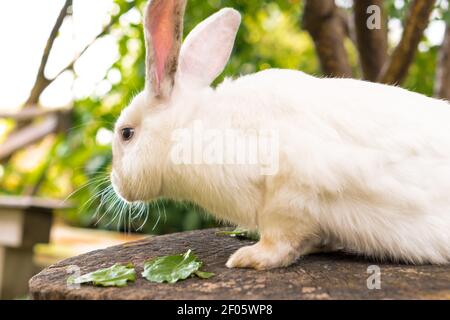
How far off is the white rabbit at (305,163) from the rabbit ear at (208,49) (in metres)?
0.06

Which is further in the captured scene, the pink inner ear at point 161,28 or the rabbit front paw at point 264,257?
the pink inner ear at point 161,28

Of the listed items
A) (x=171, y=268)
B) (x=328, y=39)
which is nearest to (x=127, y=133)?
(x=171, y=268)

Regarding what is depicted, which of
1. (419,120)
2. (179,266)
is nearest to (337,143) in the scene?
(419,120)

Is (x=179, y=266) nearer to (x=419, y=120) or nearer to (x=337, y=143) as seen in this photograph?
(x=337, y=143)

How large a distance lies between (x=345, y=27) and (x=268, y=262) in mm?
2574

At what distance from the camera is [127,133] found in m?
2.27

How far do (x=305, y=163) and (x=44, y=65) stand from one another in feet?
10.5

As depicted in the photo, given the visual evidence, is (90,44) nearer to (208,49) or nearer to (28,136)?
(28,136)

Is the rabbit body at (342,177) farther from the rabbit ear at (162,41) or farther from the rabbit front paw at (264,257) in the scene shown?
the rabbit ear at (162,41)

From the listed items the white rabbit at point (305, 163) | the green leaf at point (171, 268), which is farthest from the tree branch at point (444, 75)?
the green leaf at point (171, 268)

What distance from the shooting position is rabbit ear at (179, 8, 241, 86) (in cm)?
230

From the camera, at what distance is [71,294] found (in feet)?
5.76

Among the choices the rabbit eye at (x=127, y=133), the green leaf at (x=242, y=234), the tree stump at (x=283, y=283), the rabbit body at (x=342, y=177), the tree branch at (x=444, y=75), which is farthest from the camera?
the tree branch at (x=444, y=75)

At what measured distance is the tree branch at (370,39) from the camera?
123 inches
